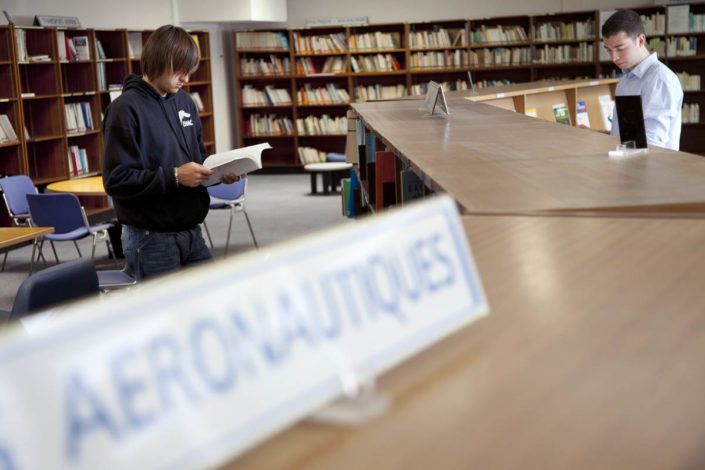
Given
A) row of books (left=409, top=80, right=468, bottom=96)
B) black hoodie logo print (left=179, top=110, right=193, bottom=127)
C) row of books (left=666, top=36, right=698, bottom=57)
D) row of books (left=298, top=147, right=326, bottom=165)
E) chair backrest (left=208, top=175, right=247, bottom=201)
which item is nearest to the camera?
black hoodie logo print (left=179, top=110, right=193, bottom=127)

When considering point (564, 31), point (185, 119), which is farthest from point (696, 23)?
point (185, 119)

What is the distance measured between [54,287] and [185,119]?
0.90 meters

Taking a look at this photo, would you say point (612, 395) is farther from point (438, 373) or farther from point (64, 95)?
point (64, 95)

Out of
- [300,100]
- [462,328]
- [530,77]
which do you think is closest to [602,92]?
[530,77]

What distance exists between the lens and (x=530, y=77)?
11820mm

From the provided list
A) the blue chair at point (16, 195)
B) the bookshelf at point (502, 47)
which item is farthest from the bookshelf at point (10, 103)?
the bookshelf at point (502, 47)

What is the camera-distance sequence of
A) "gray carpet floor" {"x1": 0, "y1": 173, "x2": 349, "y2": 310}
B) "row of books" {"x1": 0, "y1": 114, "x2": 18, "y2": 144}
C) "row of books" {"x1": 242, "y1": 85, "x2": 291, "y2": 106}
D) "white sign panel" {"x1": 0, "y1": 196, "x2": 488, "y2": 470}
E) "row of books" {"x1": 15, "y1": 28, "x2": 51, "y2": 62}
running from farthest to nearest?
"row of books" {"x1": 242, "y1": 85, "x2": 291, "y2": 106} < "row of books" {"x1": 15, "y1": 28, "x2": 51, "y2": 62} < "row of books" {"x1": 0, "y1": 114, "x2": 18, "y2": 144} < "gray carpet floor" {"x1": 0, "y1": 173, "x2": 349, "y2": 310} < "white sign panel" {"x1": 0, "y1": 196, "x2": 488, "y2": 470}

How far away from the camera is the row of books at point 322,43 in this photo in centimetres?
1192

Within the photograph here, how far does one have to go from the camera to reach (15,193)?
595 cm

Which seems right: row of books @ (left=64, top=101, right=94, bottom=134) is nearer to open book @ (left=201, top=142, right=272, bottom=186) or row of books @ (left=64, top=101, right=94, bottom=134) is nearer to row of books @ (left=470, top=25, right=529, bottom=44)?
open book @ (left=201, top=142, right=272, bottom=186)

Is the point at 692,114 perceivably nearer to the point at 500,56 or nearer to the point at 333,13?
the point at 500,56

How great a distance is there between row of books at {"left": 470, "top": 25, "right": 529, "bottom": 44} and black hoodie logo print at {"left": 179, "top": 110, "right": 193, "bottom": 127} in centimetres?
948

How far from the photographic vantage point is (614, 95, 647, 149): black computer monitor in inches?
87.7

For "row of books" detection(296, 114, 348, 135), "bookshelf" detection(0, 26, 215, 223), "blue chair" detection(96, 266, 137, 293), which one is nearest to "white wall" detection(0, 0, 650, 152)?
"row of books" detection(296, 114, 348, 135)
